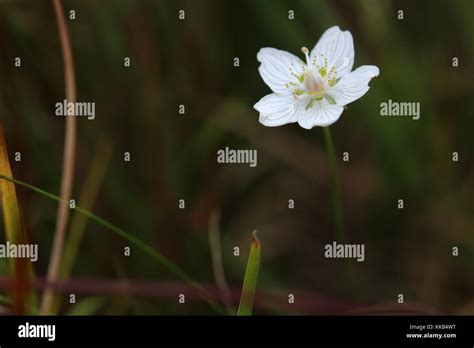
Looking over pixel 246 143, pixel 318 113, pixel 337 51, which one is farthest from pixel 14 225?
pixel 246 143

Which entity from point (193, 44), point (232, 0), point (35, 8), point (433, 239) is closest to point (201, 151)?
point (193, 44)

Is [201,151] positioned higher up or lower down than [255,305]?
higher up

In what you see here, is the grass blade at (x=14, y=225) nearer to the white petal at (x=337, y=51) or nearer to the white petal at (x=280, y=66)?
the white petal at (x=280, y=66)

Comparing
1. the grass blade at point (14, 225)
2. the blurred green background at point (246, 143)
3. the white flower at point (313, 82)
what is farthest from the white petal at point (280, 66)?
the grass blade at point (14, 225)

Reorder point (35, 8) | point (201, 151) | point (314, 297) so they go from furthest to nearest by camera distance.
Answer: point (201, 151)
point (35, 8)
point (314, 297)

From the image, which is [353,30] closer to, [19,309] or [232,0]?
[232,0]
